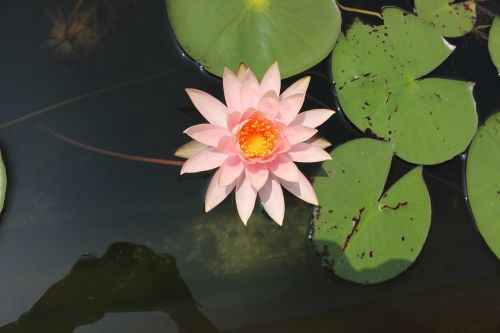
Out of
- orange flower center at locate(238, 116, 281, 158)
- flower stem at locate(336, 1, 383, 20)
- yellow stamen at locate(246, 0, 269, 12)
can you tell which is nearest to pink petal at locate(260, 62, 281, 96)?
orange flower center at locate(238, 116, 281, 158)

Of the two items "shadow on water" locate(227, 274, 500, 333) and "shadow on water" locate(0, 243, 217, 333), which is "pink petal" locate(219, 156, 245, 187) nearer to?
"shadow on water" locate(0, 243, 217, 333)

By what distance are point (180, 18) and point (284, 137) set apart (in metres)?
0.75

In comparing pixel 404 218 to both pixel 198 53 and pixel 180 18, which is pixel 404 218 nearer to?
pixel 198 53

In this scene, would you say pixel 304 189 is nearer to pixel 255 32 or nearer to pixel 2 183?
pixel 255 32

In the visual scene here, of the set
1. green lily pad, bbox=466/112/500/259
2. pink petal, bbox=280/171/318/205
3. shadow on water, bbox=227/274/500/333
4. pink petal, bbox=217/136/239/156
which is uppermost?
pink petal, bbox=217/136/239/156

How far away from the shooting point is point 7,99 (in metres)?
1.95

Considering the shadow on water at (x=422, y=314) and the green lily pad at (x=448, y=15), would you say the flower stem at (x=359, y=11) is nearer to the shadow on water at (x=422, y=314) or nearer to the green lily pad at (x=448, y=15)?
the green lily pad at (x=448, y=15)

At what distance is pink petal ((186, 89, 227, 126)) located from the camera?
1.62 meters

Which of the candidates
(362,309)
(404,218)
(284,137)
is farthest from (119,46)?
(362,309)

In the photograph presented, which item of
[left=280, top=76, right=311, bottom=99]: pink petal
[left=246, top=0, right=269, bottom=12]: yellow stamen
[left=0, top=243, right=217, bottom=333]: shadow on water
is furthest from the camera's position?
[left=246, top=0, right=269, bottom=12]: yellow stamen

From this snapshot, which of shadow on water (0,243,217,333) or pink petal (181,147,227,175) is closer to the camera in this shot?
pink petal (181,147,227,175)

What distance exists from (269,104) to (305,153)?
24cm

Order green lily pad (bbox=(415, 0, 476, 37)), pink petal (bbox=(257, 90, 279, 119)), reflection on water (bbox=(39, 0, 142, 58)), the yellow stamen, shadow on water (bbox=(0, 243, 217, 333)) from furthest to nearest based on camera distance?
green lily pad (bbox=(415, 0, 476, 37)) < reflection on water (bbox=(39, 0, 142, 58)) < the yellow stamen < shadow on water (bbox=(0, 243, 217, 333)) < pink petal (bbox=(257, 90, 279, 119))

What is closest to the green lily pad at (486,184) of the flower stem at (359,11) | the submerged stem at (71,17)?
the flower stem at (359,11)
